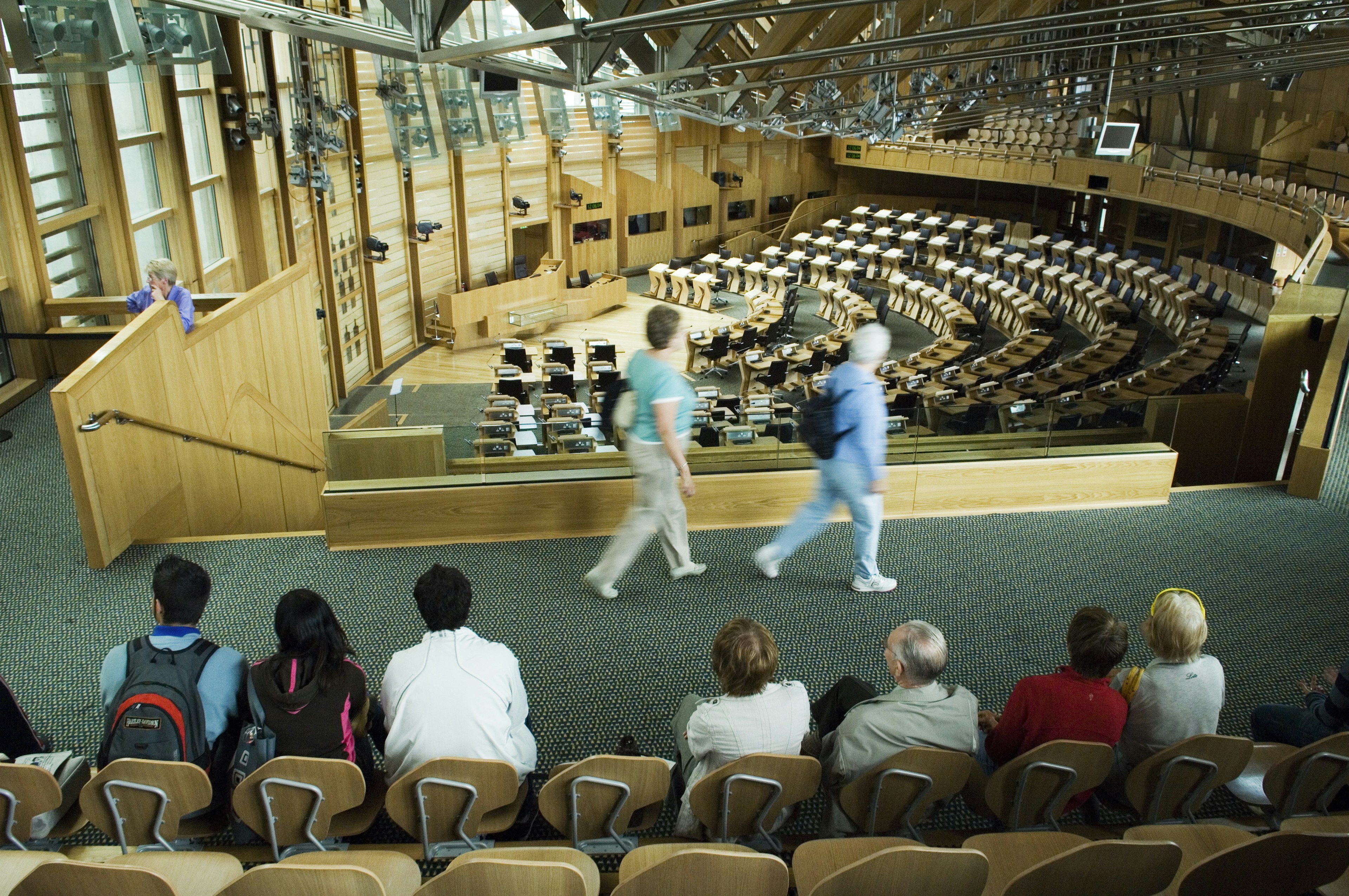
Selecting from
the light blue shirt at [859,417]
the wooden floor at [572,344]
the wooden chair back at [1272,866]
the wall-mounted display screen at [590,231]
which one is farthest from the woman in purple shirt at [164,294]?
the wall-mounted display screen at [590,231]

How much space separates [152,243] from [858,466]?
7.82 m

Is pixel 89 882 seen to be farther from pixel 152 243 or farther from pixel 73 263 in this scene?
pixel 152 243

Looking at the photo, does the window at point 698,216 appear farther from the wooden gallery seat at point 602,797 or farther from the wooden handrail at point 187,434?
the wooden gallery seat at point 602,797

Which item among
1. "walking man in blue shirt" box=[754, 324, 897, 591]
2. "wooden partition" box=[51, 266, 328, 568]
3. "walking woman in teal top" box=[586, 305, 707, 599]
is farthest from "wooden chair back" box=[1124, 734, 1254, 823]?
"wooden partition" box=[51, 266, 328, 568]

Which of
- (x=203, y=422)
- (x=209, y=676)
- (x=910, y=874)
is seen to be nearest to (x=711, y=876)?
(x=910, y=874)

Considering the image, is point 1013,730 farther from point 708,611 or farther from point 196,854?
point 196,854

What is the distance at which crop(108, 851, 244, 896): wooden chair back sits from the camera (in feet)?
8.09

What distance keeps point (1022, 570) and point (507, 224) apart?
15656 mm

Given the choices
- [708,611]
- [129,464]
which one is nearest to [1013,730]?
[708,611]

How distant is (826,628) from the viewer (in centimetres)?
452

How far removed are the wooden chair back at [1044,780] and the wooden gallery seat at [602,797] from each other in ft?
3.23

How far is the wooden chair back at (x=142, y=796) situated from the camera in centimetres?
258

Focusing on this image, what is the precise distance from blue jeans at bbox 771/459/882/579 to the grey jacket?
1594 mm

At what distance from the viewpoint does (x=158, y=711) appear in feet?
8.87
